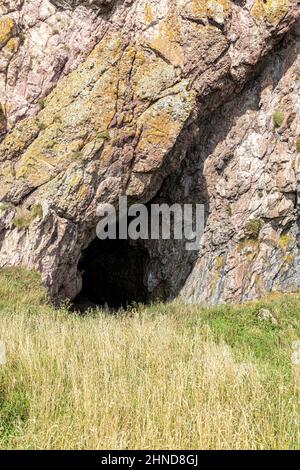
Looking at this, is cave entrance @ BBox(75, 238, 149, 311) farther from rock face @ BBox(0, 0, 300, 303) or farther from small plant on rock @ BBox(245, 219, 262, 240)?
small plant on rock @ BBox(245, 219, 262, 240)

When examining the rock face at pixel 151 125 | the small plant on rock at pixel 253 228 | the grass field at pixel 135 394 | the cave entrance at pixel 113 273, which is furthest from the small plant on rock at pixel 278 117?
the grass field at pixel 135 394

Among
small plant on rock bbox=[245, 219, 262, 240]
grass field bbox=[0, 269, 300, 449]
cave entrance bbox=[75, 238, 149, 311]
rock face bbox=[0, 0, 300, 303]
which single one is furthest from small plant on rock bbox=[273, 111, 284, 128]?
grass field bbox=[0, 269, 300, 449]

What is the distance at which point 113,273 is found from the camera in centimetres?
2041

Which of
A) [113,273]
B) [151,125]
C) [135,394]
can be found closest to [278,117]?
[151,125]

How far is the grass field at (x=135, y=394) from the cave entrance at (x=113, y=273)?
1113cm

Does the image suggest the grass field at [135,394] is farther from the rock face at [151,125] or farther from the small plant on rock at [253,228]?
the small plant on rock at [253,228]

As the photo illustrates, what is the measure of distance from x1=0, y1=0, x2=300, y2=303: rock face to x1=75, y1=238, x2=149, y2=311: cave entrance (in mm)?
2554

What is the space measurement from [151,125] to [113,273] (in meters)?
8.81

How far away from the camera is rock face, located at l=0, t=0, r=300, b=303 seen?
42.2 feet

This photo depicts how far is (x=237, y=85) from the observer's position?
16.1 meters

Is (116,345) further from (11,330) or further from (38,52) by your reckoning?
(38,52)

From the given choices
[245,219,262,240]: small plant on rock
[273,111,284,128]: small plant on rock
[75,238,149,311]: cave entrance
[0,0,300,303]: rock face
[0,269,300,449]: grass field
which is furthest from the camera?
[75,238,149,311]: cave entrance

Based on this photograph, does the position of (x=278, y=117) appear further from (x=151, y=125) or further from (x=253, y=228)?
(x=151, y=125)
